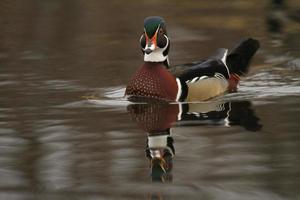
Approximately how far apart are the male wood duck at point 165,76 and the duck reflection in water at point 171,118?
0.48ft

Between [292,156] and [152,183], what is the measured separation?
151 cm

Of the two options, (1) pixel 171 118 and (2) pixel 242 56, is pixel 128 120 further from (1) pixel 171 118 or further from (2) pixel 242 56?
(2) pixel 242 56

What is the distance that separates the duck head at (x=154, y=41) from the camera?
12.2 metres

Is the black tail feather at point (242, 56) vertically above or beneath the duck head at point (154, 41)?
beneath

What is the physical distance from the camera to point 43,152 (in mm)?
9453

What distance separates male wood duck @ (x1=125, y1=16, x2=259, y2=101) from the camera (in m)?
12.0

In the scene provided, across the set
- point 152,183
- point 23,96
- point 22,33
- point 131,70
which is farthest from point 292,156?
point 22,33

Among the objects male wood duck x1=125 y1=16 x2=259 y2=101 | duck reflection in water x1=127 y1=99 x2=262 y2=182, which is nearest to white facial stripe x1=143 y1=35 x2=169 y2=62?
male wood duck x1=125 y1=16 x2=259 y2=101

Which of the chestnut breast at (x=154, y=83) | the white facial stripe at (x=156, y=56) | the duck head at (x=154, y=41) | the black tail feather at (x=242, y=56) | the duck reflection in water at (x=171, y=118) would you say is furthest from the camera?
the black tail feather at (x=242, y=56)

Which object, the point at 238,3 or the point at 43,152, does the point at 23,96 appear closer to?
the point at 43,152

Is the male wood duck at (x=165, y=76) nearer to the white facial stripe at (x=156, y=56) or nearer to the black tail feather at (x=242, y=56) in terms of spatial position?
the white facial stripe at (x=156, y=56)

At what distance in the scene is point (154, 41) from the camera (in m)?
12.2

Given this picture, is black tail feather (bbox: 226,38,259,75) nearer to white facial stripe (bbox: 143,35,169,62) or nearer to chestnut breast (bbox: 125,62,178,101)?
white facial stripe (bbox: 143,35,169,62)

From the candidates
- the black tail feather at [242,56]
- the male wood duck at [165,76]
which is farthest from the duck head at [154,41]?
the black tail feather at [242,56]
